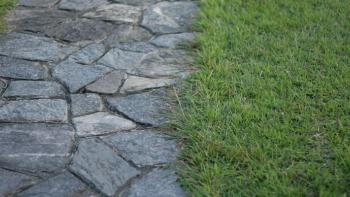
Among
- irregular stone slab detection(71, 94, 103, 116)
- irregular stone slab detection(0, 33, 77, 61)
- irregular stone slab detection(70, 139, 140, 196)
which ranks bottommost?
irregular stone slab detection(70, 139, 140, 196)

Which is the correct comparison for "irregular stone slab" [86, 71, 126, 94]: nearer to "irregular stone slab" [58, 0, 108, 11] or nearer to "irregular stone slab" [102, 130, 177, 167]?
"irregular stone slab" [102, 130, 177, 167]

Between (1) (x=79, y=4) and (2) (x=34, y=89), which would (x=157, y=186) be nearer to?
(2) (x=34, y=89)

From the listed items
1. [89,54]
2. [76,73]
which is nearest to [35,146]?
[76,73]

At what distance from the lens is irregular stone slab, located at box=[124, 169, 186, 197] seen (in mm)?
2447

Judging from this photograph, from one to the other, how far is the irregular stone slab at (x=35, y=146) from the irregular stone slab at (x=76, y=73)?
1.51 ft

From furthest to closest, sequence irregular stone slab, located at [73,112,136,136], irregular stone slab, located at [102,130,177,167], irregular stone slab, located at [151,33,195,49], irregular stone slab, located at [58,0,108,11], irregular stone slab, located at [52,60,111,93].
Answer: irregular stone slab, located at [58,0,108,11]
irregular stone slab, located at [151,33,195,49]
irregular stone slab, located at [52,60,111,93]
irregular stone slab, located at [73,112,136,136]
irregular stone slab, located at [102,130,177,167]

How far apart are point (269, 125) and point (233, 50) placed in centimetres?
95

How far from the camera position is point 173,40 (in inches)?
153

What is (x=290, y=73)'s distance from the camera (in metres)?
3.31

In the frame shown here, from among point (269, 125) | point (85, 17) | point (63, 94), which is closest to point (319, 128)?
point (269, 125)

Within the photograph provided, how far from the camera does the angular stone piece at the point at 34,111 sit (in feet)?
9.81

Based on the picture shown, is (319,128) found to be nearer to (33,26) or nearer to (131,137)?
(131,137)

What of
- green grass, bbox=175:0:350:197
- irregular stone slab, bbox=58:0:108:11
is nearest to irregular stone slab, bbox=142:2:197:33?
green grass, bbox=175:0:350:197

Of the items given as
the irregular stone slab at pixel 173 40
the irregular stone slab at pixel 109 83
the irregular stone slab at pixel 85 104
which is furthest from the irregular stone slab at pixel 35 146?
the irregular stone slab at pixel 173 40
